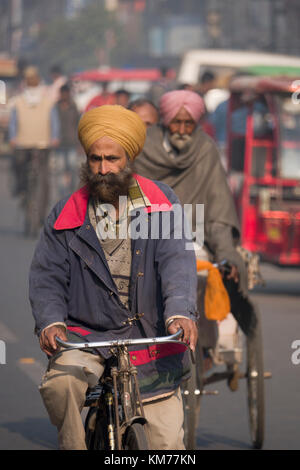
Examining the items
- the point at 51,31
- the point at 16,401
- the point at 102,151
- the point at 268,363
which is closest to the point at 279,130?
the point at 268,363

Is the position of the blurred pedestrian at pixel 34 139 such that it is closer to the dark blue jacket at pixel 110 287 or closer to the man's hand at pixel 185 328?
the dark blue jacket at pixel 110 287

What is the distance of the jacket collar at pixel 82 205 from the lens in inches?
190

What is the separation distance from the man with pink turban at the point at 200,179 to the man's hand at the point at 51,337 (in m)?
2.11

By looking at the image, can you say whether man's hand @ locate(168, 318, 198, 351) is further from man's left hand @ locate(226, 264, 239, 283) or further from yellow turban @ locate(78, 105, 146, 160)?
man's left hand @ locate(226, 264, 239, 283)

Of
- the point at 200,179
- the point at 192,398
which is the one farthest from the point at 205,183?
the point at 192,398

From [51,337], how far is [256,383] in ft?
8.44

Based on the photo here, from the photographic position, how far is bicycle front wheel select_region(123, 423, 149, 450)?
431 centimetres

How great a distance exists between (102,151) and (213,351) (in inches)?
94.0

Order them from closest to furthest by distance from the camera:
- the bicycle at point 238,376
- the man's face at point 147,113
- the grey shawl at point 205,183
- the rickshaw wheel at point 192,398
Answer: the rickshaw wheel at point 192,398, the bicycle at point 238,376, the grey shawl at point 205,183, the man's face at point 147,113

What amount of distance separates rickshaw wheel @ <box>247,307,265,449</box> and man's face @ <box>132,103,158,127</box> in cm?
254

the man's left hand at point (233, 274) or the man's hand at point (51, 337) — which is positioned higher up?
the man's left hand at point (233, 274)

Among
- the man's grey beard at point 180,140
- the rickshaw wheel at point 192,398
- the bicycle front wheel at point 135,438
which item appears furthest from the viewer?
the man's grey beard at point 180,140

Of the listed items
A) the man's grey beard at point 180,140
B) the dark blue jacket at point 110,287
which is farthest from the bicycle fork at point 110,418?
the man's grey beard at point 180,140

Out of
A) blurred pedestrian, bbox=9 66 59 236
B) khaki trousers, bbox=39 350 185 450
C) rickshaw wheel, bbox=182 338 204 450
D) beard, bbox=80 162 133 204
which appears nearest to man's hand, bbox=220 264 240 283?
rickshaw wheel, bbox=182 338 204 450
